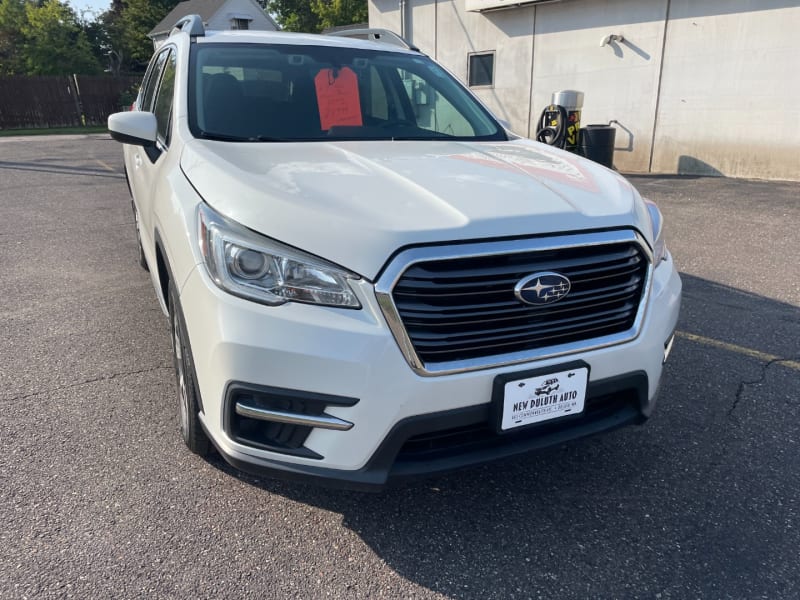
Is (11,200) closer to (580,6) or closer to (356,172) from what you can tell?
(356,172)

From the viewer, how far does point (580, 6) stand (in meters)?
12.5

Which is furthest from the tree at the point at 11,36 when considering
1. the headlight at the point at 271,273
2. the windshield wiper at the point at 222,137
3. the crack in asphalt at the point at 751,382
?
the crack in asphalt at the point at 751,382

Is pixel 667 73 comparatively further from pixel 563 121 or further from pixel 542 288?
pixel 542 288

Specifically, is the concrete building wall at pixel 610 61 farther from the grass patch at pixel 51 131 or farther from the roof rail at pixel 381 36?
the grass patch at pixel 51 131

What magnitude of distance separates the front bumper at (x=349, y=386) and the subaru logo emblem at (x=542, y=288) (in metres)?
0.21

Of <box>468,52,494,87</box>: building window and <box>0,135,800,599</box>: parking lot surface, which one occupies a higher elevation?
<box>468,52,494,87</box>: building window

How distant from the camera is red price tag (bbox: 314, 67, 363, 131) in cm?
311

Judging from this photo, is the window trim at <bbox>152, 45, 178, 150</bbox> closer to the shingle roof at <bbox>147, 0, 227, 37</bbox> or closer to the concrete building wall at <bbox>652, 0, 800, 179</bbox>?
the concrete building wall at <bbox>652, 0, 800, 179</bbox>

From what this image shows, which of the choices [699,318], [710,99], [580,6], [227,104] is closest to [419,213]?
[227,104]

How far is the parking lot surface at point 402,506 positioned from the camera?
200 cm

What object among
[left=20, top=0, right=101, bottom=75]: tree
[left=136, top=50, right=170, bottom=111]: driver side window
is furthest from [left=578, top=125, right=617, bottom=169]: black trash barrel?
[left=20, top=0, right=101, bottom=75]: tree

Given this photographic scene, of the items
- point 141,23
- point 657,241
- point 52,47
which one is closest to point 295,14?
point 141,23

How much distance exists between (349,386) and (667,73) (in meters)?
12.1

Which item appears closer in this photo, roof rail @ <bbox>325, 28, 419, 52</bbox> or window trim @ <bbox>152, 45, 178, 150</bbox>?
window trim @ <bbox>152, 45, 178, 150</bbox>
